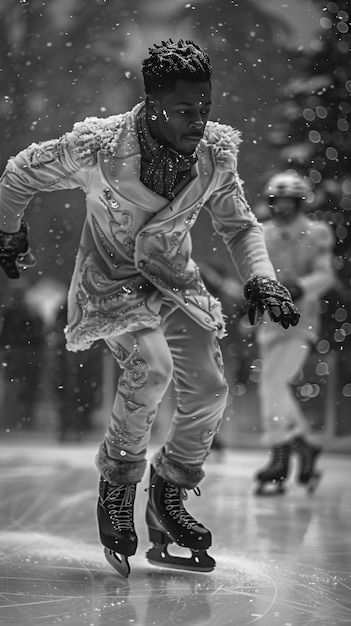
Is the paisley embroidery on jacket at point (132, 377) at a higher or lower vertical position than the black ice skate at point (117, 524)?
higher

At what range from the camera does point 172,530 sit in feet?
9.09

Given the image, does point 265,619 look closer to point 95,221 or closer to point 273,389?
point 95,221

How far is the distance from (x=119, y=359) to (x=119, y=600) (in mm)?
630

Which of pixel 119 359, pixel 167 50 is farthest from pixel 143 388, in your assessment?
pixel 167 50

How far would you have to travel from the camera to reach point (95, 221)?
107 inches

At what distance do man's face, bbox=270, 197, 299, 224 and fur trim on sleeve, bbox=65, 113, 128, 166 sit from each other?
1550mm

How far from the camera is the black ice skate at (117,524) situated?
8.64 feet

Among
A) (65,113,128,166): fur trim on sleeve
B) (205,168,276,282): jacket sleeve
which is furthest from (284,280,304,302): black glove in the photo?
(65,113,128,166): fur trim on sleeve

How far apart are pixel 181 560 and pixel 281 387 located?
238cm

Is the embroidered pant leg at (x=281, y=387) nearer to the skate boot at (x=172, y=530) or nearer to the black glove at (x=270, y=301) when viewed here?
the skate boot at (x=172, y=530)

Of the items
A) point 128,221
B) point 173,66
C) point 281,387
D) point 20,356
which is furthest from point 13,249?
point 281,387

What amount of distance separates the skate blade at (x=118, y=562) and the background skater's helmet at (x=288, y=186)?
1589 millimetres

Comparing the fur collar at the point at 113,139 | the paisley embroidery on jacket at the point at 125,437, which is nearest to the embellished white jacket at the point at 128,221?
the fur collar at the point at 113,139

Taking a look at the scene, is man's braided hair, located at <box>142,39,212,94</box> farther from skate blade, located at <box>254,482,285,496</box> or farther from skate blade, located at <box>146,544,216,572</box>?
skate blade, located at <box>254,482,285,496</box>
